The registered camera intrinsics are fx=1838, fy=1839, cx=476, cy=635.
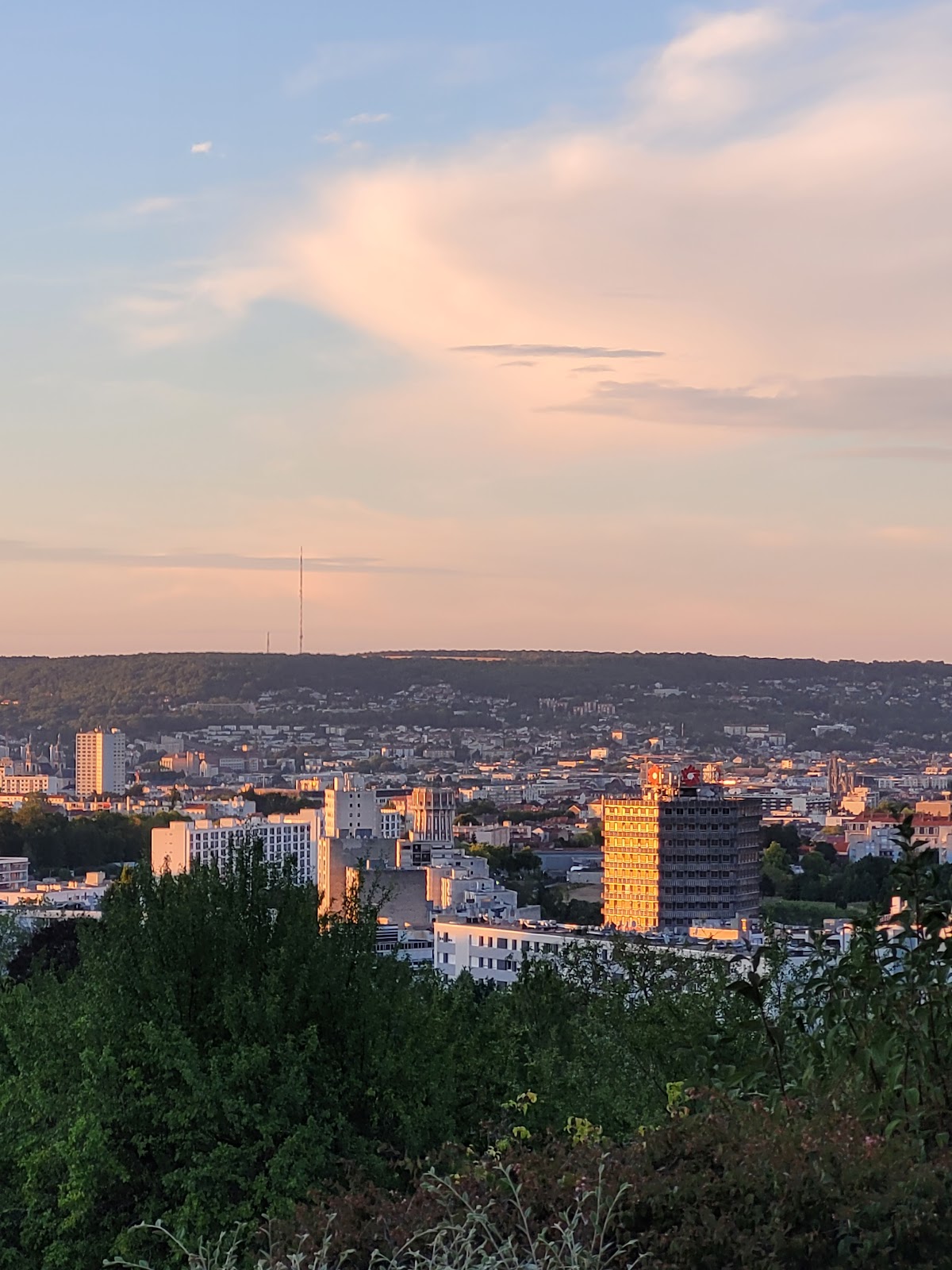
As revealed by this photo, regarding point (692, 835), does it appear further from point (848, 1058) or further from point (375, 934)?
point (848, 1058)

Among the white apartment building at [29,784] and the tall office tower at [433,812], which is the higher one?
the tall office tower at [433,812]

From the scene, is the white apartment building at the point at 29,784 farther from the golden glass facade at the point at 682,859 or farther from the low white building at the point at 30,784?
the golden glass facade at the point at 682,859

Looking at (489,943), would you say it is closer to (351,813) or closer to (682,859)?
(682,859)

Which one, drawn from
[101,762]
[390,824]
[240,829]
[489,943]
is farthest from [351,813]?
[101,762]

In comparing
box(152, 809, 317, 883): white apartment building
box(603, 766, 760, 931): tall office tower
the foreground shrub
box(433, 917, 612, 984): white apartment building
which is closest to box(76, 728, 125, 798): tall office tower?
box(152, 809, 317, 883): white apartment building

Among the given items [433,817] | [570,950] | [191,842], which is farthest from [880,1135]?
[433,817]

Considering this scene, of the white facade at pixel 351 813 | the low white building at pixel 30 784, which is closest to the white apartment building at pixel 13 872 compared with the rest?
the white facade at pixel 351 813

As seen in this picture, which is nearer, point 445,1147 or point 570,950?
point 445,1147
